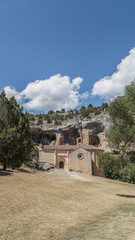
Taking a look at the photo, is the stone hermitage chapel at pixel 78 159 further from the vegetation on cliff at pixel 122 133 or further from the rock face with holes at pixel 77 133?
the vegetation on cliff at pixel 122 133

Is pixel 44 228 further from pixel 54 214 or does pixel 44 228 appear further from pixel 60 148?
pixel 60 148

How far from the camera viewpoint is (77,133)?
60812mm

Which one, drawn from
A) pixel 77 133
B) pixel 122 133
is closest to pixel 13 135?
pixel 122 133

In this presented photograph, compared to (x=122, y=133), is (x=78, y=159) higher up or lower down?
lower down

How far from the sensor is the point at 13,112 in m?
21.8

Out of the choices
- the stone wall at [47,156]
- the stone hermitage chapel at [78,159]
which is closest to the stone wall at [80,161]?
the stone hermitage chapel at [78,159]

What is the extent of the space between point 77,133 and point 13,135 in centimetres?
4242

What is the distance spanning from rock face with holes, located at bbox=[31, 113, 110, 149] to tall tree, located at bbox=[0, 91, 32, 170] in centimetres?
3652

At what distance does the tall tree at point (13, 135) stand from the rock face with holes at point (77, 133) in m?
36.5

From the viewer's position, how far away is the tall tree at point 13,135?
19.7 metres

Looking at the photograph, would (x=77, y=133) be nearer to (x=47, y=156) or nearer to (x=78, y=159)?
(x=47, y=156)

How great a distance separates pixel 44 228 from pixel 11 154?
15291 millimetres

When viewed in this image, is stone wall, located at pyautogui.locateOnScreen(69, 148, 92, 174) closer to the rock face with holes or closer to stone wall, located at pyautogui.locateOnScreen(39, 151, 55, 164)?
stone wall, located at pyautogui.locateOnScreen(39, 151, 55, 164)

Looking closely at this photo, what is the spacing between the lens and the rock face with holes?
5650 cm
